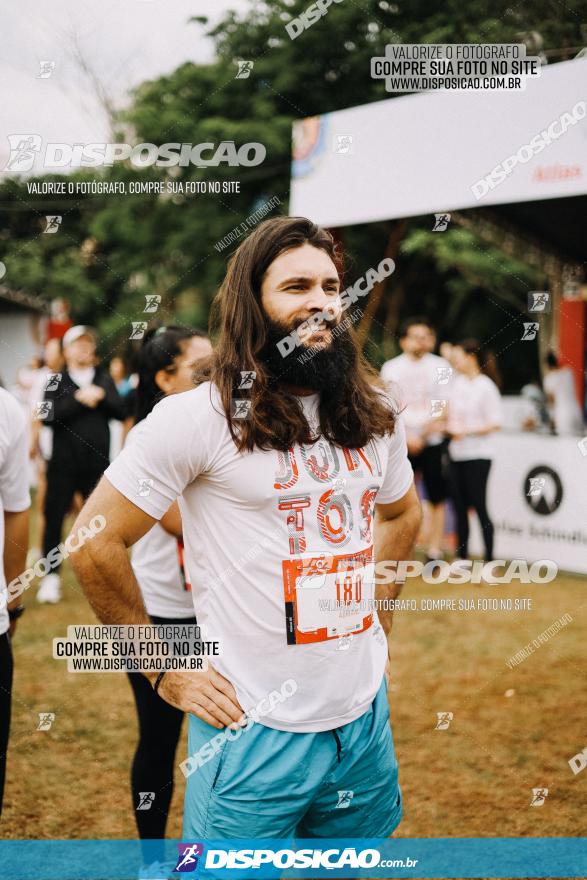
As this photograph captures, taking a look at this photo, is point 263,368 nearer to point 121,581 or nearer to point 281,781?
point 121,581

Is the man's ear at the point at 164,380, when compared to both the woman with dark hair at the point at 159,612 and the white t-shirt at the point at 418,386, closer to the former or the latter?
the woman with dark hair at the point at 159,612

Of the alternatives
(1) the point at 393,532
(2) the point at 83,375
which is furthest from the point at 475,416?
(1) the point at 393,532

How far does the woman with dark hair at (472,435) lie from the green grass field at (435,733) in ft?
3.76

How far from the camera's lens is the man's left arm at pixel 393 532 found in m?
2.30

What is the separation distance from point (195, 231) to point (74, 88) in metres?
10.6

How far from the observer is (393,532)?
7.64 ft

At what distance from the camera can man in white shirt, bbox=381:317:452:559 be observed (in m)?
7.17

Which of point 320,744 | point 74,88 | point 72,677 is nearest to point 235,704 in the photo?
point 320,744

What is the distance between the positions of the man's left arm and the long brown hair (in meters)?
0.39

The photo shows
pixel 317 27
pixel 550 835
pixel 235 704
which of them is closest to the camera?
pixel 235 704

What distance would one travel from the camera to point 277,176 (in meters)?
16.0

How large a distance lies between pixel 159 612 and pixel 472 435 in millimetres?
A: 4662

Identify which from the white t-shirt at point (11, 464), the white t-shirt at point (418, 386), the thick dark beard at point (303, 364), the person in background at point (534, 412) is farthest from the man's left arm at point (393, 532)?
the person in background at point (534, 412)

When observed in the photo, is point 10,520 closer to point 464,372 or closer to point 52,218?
point 52,218
